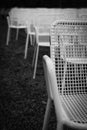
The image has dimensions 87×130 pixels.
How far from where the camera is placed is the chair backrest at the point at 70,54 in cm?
153

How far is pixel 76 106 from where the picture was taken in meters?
1.39

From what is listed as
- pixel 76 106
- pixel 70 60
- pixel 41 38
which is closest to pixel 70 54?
pixel 70 60

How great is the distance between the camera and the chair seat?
126cm

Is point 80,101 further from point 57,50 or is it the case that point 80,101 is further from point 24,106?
point 24,106

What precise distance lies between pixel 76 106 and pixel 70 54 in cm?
39

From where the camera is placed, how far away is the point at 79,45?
1606mm

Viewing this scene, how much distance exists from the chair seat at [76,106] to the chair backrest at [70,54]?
0.05 m

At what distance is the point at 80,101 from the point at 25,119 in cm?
107
